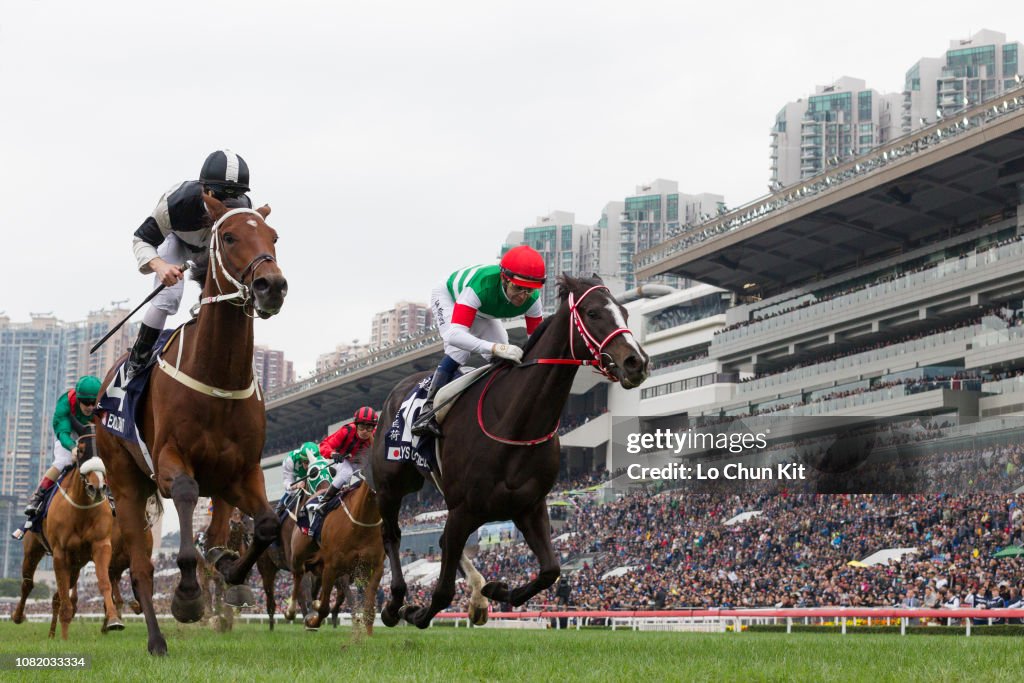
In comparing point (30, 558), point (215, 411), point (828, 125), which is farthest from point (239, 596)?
point (828, 125)

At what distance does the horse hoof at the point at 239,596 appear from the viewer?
7.91m

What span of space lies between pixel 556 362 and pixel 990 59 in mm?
124635

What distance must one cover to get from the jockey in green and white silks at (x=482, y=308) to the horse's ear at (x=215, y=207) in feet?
6.20

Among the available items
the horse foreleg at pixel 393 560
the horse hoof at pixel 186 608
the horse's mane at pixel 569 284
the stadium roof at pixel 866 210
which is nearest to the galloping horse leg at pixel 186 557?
the horse hoof at pixel 186 608

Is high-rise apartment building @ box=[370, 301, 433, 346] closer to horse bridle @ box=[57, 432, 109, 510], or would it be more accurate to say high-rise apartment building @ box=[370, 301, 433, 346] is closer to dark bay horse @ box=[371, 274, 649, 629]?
horse bridle @ box=[57, 432, 109, 510]

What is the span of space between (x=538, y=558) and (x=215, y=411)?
239cm

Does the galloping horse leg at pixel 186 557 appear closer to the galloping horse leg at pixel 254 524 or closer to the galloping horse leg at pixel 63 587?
the galloping horse leg at pixel 254 524

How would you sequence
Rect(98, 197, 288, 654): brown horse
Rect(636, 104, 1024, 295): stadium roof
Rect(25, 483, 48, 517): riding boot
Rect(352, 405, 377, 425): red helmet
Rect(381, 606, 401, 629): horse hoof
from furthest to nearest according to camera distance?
Rect(636, 104, 1024, 295): stadium roof < Rect(352, 405, 377, 425): red helmet < Rect(25, 483, 48, 517): riding boot < Rect(381, 606, 401, 629): horse hoof < Rect(98, 197, 288, 654): brown horse

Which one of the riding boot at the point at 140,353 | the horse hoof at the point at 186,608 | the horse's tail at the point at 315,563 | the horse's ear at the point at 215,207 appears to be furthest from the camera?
the horse's tail at the point at 315,563

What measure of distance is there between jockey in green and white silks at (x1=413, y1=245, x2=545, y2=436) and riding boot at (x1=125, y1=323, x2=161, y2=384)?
1.94m

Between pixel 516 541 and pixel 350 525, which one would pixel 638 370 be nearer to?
pixel 350 525

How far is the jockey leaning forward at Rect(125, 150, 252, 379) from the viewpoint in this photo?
8.23 m

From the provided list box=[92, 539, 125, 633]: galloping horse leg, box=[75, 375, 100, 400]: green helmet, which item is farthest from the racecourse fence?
box=[75, 375, 100, 400]: green helmet

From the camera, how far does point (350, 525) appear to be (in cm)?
1428
